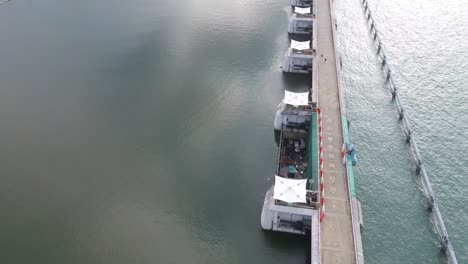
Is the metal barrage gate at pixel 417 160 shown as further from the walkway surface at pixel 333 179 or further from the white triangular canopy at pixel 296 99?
the white triangular canopy at pixel 296 99

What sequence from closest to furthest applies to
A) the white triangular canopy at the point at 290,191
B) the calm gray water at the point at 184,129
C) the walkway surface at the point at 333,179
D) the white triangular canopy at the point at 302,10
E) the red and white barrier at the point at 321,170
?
the walkway surface at the point at 333,179
the red and white barrier at the point at 321,170
the white triangular canopy at the point at 290,191
the calm gray water at the point at 184,129
the white triangular canopy at the point at 302,10

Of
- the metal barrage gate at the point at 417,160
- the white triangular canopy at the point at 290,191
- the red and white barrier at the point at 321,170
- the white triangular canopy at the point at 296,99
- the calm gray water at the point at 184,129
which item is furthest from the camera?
the white triangular canopy at the point at 296,99

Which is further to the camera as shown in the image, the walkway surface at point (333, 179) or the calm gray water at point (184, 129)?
the calm gray water at point (184, 129)

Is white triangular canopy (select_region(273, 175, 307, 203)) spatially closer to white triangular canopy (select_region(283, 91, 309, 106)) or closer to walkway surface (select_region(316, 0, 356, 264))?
walkway surface (select_region(316, 0, 356, 264))

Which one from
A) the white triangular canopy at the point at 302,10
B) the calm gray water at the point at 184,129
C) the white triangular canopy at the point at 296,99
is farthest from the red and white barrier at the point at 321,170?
the white triangular canopy at the point at 302,10

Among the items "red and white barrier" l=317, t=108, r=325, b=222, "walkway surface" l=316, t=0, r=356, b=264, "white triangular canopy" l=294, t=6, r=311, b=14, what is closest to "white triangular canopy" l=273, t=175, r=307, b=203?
"red and white barrier" l=317, t=108, r=325, b=222

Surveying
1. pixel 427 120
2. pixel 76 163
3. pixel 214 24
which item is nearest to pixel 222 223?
pixel 76 163

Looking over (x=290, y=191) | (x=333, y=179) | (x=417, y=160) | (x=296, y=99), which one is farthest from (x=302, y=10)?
(x=290, y=191)
